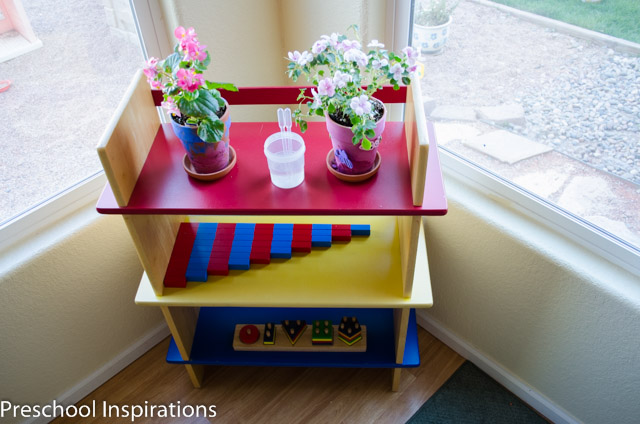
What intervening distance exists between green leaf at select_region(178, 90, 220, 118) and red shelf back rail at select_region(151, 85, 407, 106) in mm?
237

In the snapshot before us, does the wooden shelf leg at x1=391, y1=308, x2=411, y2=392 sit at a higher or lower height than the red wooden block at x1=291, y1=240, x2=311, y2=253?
lower

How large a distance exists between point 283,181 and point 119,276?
0.82 m

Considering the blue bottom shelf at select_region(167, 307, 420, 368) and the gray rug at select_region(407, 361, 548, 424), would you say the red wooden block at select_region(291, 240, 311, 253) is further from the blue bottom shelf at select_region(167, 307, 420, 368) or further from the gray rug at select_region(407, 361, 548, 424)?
the gray rug at select_region(407, 361, 548, 424)

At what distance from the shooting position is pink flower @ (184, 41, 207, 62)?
1.04 meters

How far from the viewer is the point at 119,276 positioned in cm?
171

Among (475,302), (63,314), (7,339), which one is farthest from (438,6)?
(7,339)

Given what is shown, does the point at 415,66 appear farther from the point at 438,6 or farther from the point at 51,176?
the point at 51,176

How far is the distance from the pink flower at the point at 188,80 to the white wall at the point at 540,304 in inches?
33.8

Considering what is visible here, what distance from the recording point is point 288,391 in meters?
1.80

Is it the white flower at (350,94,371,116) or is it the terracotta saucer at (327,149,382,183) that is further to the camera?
the terracotta saucer at (327,149,382,183)

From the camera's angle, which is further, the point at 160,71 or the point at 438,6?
the point at 438,6

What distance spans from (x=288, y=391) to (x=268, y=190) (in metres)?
0.89

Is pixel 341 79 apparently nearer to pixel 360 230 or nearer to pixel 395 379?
pixel 360 230

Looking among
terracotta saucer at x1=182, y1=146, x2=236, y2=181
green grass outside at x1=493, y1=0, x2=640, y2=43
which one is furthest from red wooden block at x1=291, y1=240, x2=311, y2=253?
green grass outside at x1=493, y1=0, x2=640, y2=43
